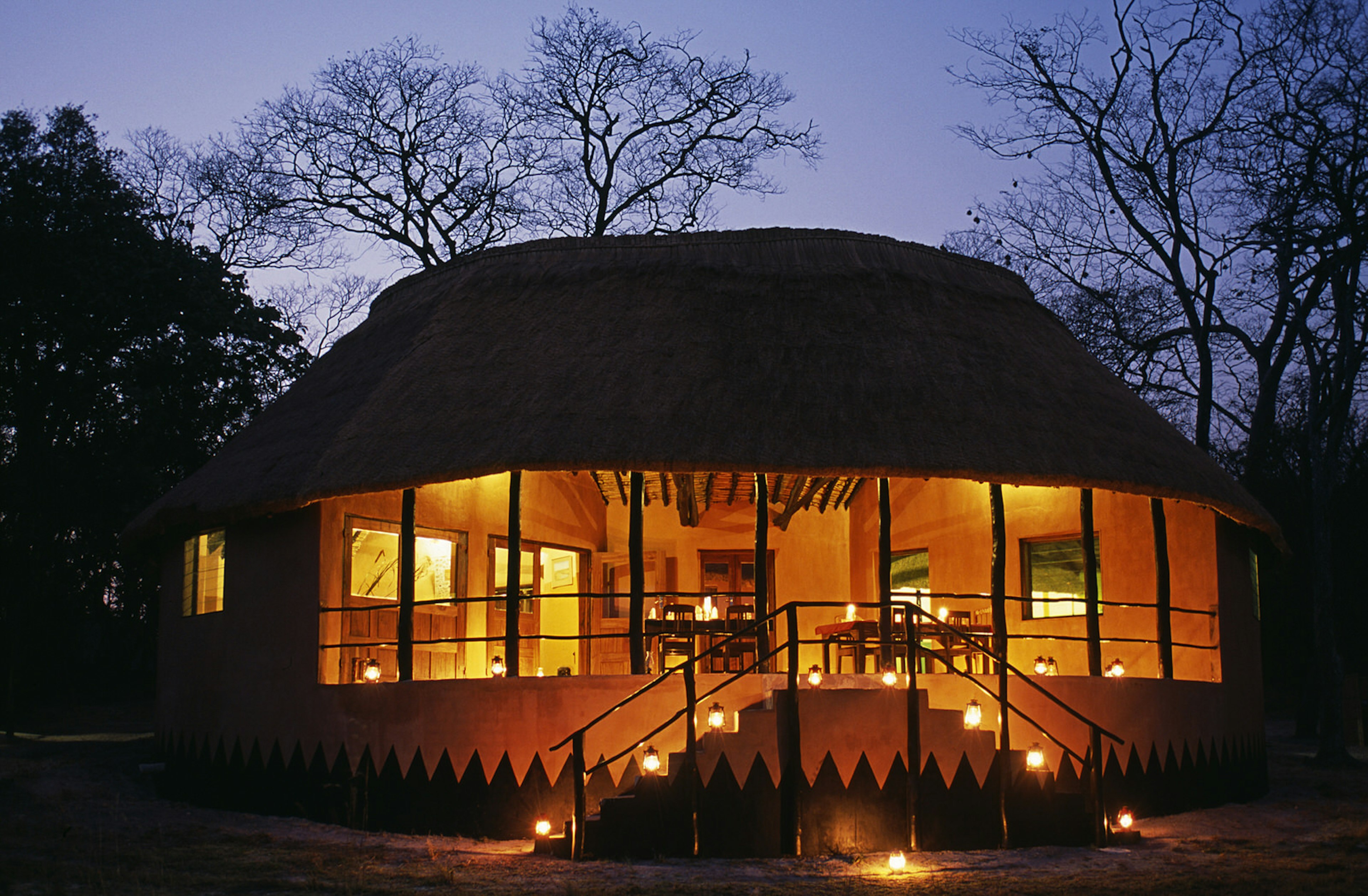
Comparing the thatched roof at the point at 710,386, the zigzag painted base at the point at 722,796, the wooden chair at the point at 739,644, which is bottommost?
the zigzag painted base at the point at 722,796

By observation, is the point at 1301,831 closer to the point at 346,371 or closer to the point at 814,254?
the point at 814,254

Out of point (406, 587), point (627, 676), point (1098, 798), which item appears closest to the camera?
point (1098, 798)

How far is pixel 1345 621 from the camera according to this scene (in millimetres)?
34438

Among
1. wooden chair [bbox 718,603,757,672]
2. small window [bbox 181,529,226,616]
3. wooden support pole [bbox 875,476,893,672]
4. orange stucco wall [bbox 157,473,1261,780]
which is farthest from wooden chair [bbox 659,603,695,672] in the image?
small window [bbox 181,529,226,616]

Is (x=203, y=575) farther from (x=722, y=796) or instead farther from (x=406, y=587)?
(x=722, y=796)

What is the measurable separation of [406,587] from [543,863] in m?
3.81

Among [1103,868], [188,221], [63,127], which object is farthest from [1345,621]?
[63,127]

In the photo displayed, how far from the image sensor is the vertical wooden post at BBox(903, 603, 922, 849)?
10.8 metres

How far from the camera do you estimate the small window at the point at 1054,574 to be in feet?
56.0

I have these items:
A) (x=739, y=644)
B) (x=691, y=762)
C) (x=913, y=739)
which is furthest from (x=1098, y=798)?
(x=739, y=644)

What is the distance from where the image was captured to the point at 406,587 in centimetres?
1338

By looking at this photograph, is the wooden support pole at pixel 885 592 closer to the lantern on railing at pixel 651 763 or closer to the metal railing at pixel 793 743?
the metal railing at pixel 793 743

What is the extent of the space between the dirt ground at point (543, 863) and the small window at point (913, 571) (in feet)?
18.2

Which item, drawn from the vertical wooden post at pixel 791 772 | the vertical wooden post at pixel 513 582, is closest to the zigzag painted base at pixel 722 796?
the vertical wooden post at pixel 791 772
